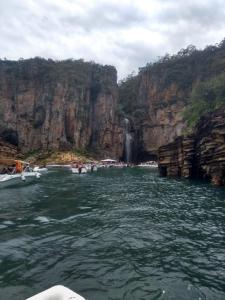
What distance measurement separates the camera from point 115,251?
43.9ft

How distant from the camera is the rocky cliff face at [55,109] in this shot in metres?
118

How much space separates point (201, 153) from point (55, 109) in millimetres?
82431

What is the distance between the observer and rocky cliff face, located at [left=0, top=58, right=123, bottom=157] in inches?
4633

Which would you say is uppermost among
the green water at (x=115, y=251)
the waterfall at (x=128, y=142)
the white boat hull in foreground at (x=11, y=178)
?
the waterfall at (x=128, y=142)

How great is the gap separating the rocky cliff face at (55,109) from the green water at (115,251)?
9590cm

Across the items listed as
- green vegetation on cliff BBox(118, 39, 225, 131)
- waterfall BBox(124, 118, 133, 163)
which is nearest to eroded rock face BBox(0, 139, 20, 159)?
waterfall BBox(124, 118, 133, 163)

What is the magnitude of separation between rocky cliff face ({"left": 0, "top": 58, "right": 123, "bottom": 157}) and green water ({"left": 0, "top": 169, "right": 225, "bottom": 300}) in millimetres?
95904

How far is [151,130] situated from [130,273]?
4491 inches

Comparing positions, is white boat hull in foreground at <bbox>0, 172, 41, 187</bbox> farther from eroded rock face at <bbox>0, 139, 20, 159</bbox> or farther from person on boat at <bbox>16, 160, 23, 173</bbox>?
eroded rock face at <bbox>0, 139, 20, 159</bbox>

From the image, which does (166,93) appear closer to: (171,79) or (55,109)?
(171,79)

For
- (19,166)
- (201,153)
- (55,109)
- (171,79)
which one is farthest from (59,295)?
(171,79)

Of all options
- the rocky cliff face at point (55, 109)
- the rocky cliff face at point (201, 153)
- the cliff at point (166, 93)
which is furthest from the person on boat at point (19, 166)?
the cliff at point (166, 93)

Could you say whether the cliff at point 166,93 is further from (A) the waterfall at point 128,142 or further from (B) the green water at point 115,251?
(B) the green water at point 115,251

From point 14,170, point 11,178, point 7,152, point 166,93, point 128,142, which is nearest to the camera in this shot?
point 11,178
